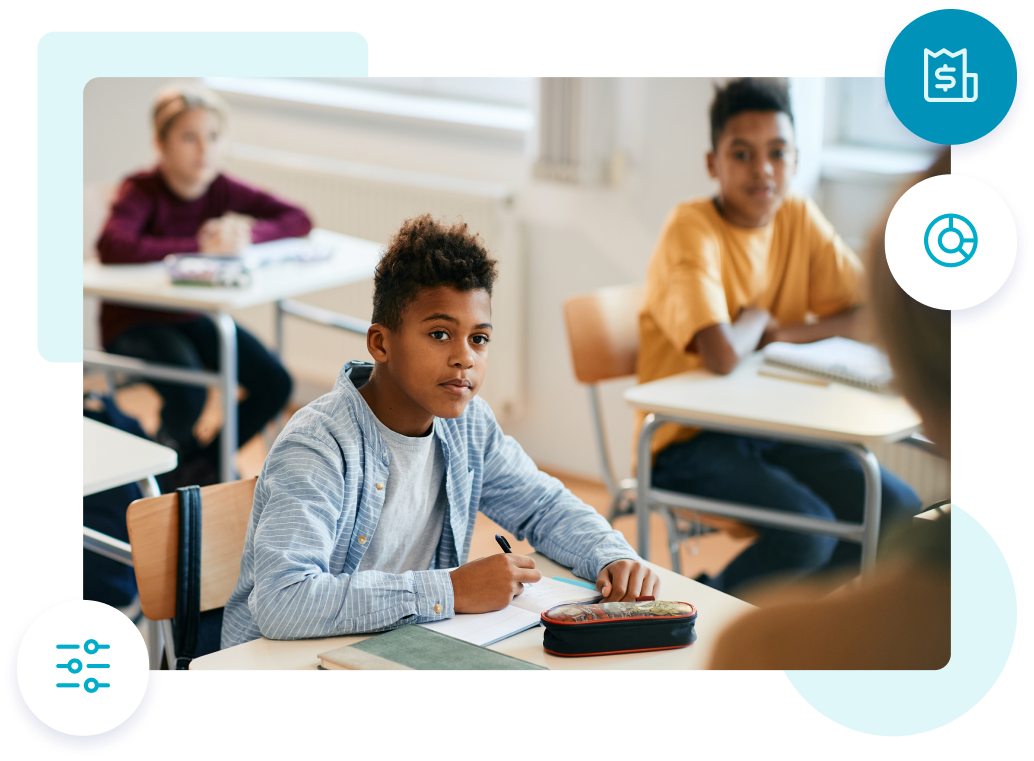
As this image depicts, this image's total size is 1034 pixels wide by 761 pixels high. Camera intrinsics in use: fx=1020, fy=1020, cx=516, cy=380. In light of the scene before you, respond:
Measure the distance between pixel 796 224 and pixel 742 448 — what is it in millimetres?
412

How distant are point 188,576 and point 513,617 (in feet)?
1.48

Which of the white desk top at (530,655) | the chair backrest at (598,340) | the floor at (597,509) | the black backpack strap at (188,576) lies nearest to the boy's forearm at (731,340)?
the floor at (597,509)

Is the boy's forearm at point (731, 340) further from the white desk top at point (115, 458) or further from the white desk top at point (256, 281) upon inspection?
the white desk top at point (115, 458)

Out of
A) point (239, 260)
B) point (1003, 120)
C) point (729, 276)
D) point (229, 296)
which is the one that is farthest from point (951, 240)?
point (239, 260)

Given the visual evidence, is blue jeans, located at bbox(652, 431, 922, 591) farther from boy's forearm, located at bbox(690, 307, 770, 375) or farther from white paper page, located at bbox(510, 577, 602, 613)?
white paper page, located at bbox(510, 577, 602, 613)

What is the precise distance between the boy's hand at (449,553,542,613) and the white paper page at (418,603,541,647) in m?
0.01

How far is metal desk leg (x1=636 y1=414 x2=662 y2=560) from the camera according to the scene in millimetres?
1877

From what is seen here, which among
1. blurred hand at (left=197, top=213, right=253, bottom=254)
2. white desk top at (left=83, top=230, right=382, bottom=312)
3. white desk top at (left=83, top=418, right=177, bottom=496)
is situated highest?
blurred hand at (left=197, top=213, right=253, bottom=254)

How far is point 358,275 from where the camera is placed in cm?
269

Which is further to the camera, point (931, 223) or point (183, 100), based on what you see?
point (183, 100)

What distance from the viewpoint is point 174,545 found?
1279mm

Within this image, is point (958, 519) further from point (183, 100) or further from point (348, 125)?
point (348, 125)

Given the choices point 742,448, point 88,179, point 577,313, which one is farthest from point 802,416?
point 88,179

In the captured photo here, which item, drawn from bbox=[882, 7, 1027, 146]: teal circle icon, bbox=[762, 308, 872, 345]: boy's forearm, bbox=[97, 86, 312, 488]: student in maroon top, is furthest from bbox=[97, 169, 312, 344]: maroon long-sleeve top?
bbox=[882, 7, 1027, 146]: teal circle icon
